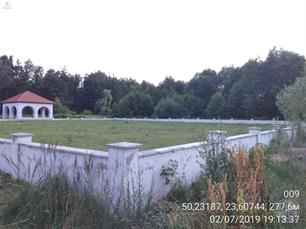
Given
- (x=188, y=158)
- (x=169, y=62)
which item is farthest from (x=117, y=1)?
(x=169, y=62)

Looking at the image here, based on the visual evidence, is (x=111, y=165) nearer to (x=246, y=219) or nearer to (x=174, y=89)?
(x=246, y=219)

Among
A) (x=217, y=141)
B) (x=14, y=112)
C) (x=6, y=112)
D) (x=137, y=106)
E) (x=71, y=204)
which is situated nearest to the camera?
(x=71, y=204)

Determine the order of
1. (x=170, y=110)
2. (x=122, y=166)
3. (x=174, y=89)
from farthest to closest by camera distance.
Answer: (x=174, y=89) → (x=170, y=110) → (x=122, y=166)

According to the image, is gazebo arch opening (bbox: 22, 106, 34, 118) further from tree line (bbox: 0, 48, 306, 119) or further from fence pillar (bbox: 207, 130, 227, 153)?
fence pillar (bbox: 207, 130, 227, 153)

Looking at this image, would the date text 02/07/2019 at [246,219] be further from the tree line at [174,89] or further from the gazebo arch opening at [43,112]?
the gazebo arch opening at [43,112]

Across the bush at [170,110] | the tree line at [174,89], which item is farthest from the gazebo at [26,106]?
the bush at [170,110]

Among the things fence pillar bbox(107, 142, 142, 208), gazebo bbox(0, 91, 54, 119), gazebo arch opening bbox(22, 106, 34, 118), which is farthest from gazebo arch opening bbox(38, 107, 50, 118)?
fence pillar bbox(107, 142, 142, 208)

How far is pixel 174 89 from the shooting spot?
1810 inches

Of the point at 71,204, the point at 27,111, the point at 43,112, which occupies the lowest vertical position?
the point at 71,204

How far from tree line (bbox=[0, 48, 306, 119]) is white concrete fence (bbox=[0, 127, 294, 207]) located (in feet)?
40.2

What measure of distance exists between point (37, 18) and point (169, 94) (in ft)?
106

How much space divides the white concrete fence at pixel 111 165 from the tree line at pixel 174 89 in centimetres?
1226

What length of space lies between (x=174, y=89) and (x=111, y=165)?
139ft

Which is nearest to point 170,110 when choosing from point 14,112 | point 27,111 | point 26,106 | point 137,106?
point 137,106
